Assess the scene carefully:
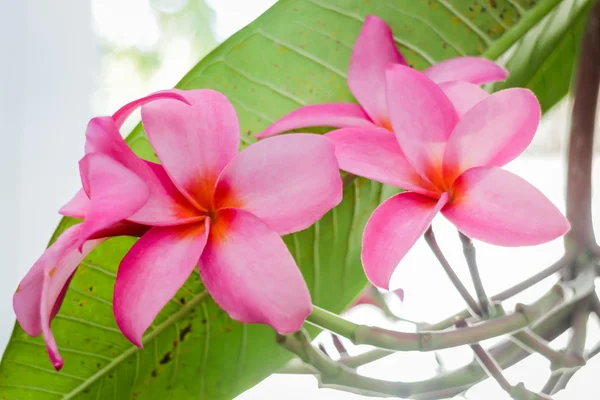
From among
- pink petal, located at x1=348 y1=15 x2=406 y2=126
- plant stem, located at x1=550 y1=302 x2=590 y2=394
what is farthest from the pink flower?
plant stem, located at x1=550 y1=302 x2=590 y2=394

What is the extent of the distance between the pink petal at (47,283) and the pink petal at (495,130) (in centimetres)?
10

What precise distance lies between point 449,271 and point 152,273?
3.5 inches

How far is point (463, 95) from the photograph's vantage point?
0.59 ft

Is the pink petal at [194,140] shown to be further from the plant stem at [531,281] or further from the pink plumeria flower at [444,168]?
the plant stem at [531,281]

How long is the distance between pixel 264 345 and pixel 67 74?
646 mm

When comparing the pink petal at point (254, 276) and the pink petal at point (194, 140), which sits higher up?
the pink petal at point (194, 140)

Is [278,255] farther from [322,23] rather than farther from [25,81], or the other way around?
[25,81]

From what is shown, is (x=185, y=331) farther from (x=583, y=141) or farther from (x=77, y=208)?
(x=583, y=141)

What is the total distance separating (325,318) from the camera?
0.17m

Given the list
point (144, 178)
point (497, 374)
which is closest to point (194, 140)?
point (144, 178)

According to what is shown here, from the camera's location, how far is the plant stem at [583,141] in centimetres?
26

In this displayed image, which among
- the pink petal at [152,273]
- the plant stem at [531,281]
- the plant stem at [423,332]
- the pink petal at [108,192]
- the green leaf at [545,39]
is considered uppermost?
the green leaf at [545,39]

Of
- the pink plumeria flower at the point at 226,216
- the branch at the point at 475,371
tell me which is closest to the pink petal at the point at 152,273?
the pink plumeria flower at the point at 226,216

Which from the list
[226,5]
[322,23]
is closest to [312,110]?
[322,23]
